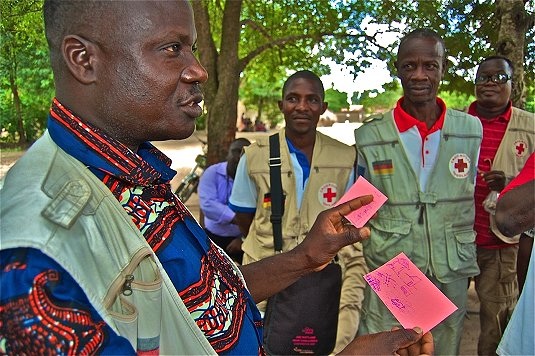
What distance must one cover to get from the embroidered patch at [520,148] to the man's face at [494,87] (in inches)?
12.1

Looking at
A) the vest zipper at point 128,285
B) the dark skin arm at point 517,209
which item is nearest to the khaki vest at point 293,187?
the dark skin arm at point 517,209

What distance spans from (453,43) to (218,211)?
2.43m

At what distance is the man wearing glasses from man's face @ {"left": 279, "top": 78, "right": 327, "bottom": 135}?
1.24 metres

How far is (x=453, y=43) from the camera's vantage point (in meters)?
3.64

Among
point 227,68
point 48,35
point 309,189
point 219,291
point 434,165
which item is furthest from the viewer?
point 227,68

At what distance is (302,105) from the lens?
333 cm

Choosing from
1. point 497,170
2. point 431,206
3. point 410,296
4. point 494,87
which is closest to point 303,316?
point 431,206

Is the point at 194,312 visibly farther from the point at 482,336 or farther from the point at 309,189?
the point at 482,336

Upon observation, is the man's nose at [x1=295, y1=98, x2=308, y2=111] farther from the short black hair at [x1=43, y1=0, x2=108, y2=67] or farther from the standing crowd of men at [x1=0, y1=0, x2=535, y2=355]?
the short black hair at [x1=43, y1=0, x2=108, y2=67]

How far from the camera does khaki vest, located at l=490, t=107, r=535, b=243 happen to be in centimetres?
350

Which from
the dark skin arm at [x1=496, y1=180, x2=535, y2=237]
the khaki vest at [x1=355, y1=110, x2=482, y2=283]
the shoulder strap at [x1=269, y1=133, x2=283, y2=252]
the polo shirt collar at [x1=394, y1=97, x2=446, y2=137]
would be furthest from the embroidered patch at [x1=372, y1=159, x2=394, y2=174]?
the dark skin arm at [x1=496, y1=180, x2=535, y2=237]

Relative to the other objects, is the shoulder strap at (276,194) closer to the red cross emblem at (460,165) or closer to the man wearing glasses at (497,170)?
the red cross emblem at (460,165)

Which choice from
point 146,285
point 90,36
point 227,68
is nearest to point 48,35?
point 90,36

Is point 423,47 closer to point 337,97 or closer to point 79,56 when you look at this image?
point 337,97
